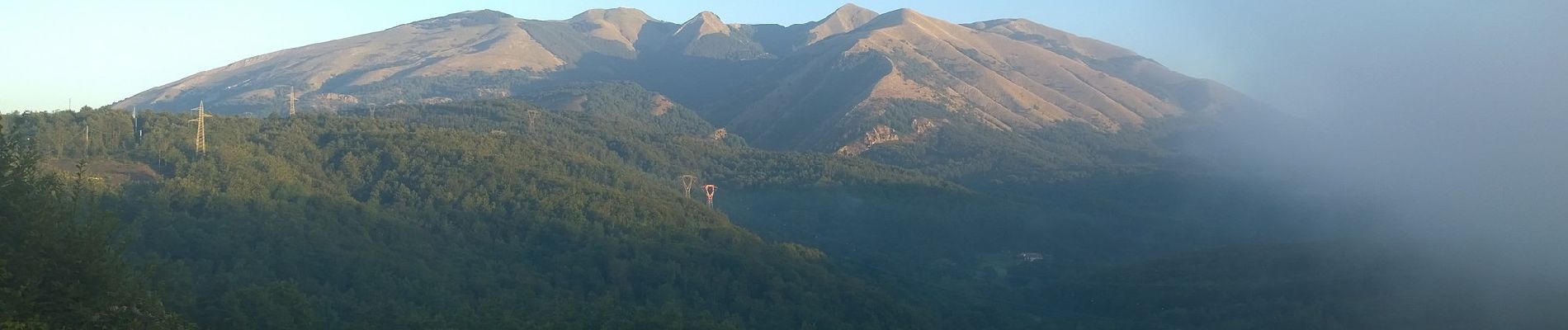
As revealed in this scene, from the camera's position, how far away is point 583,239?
9969 centimetres

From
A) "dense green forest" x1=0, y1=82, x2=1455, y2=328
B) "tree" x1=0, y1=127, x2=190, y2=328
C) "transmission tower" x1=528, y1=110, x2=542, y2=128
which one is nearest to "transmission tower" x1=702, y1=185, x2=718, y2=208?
"dense green forest" x1=0, y1=82, x2=1455, y2=328

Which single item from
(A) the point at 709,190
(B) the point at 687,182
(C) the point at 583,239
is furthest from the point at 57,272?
(B) the point at 687,182

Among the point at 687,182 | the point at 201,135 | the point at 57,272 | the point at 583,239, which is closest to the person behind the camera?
the point at 57,272

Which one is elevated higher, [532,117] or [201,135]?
[201,135]

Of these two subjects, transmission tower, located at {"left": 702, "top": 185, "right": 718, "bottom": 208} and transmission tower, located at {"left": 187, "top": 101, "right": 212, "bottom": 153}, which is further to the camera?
transmission tower, located at {"left": 702, "top": 185, "right": 718, "bottom": 208}

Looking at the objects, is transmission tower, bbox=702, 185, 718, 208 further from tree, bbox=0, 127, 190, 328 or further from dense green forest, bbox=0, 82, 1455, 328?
tree, bbox=0, 127, 190, 328

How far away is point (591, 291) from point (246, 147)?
3753 cm

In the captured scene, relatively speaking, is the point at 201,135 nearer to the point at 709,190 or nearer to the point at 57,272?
the point at 709,190

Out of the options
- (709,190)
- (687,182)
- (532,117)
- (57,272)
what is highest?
(57,272)

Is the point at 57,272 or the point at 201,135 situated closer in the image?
the point at 57,272

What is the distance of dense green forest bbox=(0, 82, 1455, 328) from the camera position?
2544 inches

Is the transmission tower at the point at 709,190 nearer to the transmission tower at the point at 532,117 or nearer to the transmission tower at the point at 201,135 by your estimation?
the transmission tower at the point at 532,117

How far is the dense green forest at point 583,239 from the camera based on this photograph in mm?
64625

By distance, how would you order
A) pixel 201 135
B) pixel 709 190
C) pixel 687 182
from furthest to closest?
pixel 687 182 < pixel 709 190 < pixel 201 135
